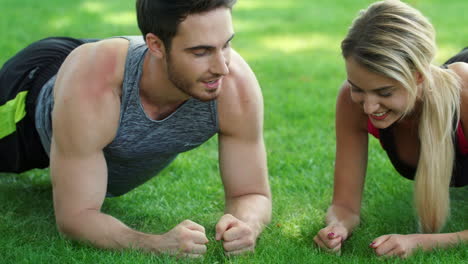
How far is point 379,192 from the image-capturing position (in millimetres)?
4344

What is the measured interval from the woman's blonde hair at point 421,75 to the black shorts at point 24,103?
1789mm

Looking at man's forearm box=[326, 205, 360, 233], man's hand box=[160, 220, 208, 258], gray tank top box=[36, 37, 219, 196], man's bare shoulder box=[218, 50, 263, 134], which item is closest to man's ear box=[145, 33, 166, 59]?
gray tank top box=[36, 37, 219, 196]

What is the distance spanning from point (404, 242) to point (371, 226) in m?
0.51

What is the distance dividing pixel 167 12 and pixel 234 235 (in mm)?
1000

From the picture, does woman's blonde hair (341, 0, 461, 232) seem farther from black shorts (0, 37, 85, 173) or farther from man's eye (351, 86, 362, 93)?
black shorts (0, 37, 85, 173)

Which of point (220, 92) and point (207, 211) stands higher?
point (220, 92)

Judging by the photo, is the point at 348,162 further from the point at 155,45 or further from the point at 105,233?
the point at 105,233

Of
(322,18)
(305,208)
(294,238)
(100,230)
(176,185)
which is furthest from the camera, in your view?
(322,18)

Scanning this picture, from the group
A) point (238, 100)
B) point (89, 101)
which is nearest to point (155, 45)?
point (89, 101)

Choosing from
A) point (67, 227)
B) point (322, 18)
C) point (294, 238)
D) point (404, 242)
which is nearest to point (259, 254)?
point (294, 238)

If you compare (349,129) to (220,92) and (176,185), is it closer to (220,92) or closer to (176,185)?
(220,92)

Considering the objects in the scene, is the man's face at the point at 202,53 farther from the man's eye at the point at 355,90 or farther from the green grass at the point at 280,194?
the green grass at the point at 280,194

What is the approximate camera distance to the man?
3.17 m

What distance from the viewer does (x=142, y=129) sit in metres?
3.46
